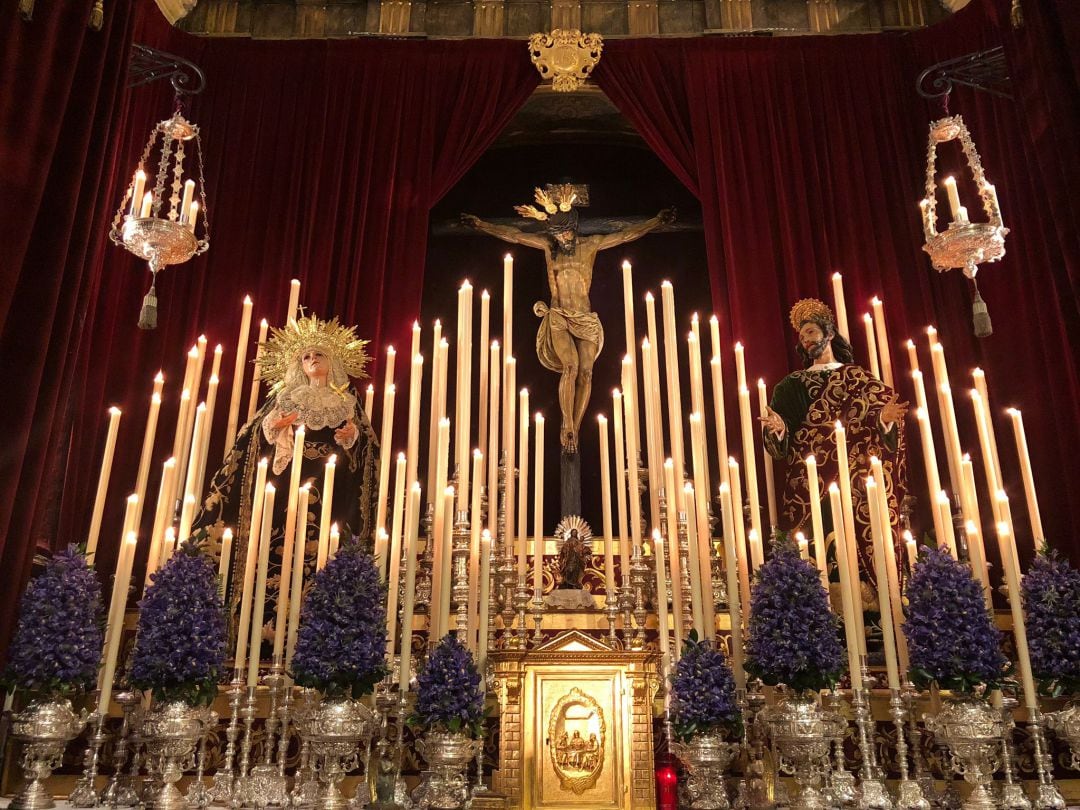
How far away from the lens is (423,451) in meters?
4.82

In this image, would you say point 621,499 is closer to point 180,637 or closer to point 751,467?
point 751,467

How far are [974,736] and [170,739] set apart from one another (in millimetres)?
1973

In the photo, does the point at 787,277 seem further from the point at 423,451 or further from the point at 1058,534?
the point at 423,451

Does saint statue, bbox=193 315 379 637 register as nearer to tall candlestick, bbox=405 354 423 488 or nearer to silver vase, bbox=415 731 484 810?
tall candlestick, bbox=405 354 423 488

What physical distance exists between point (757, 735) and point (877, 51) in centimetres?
410

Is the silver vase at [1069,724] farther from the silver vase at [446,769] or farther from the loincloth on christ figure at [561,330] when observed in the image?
the loincloth on christ figure at [561,330]

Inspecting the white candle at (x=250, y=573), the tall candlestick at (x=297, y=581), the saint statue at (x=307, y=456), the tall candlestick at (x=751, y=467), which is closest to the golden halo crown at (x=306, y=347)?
the saint statue at (x=307, y=456)

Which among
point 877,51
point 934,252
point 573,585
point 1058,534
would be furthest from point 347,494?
point 877,51

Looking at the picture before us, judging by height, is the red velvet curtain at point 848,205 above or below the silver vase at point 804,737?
above

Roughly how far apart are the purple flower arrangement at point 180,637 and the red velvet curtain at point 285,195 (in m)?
1.78

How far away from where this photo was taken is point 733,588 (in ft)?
8.13

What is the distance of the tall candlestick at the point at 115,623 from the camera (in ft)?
7.61

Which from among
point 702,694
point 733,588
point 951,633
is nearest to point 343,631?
point 702,694

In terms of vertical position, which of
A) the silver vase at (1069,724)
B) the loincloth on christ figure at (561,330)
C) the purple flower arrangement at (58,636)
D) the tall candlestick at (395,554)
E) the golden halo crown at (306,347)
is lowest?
the silver vase at (1069,724)
